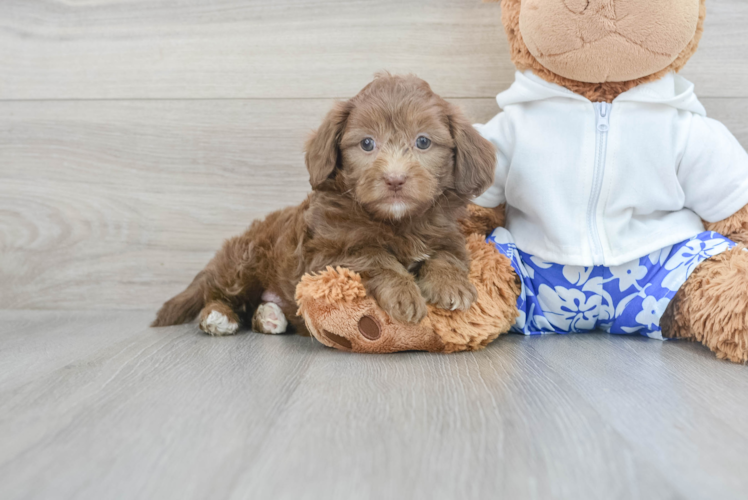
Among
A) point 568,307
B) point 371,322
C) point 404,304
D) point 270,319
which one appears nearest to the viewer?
point 404,304

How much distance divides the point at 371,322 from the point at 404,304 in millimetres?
145

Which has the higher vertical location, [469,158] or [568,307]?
[469,158]

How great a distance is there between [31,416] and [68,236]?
1434 millimetres

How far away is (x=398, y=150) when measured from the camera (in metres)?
1.53

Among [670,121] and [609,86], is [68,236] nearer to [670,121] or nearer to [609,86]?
[609,86]

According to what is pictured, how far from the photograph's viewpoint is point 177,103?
233 cm

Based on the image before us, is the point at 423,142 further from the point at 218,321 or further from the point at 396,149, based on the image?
the point at 218,321

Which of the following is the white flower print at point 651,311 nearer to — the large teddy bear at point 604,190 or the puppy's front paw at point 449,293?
the large teddy bear at point 604,190

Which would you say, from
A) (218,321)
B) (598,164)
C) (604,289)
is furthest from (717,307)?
(218,321)

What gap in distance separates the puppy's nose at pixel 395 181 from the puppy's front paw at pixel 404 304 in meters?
0.25

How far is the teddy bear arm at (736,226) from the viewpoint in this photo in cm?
172

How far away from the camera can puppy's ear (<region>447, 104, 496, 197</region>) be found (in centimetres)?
160

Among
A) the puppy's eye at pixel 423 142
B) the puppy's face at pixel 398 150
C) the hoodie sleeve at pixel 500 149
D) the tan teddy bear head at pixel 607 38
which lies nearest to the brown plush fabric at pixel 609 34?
the tan teddy bear head at pixel 607 38

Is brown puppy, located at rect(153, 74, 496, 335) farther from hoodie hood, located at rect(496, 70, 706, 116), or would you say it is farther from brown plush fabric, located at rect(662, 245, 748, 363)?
brown plush fabric, located at rect(662, 245, 748, 363)
